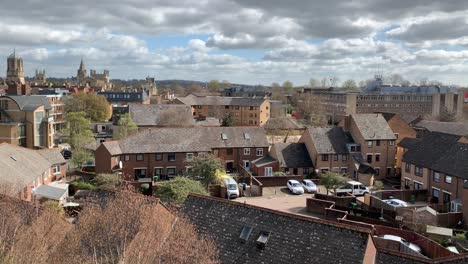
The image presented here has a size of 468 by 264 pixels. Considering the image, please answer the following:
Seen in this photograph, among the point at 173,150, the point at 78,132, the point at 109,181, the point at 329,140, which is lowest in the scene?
the point at 109,181

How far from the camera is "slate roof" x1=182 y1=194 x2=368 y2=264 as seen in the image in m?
17.3

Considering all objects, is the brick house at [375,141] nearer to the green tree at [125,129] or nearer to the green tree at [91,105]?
the green tree at [125,129]

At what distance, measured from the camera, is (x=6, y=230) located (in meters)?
18.5

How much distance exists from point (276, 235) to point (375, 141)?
38195 mm

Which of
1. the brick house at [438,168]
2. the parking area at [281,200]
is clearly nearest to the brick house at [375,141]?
the brick house at [438,168]

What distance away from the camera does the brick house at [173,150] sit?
50.8 metres

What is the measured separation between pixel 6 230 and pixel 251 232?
10533mm

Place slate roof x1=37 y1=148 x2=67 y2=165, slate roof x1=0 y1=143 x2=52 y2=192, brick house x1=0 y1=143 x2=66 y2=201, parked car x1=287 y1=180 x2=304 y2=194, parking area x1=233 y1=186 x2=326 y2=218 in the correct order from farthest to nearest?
slate roof x1=37 y1=148 x2=67 y2=165 → parked car x1=287 y1=180 x2=304 y2=194 → parking area x1=233 y1=186 x2=326 y2=218 → slate roof x1=0 y1=143 x2=52 y2=192 → brick house x1=0 y1=143 x2=66 y2=201

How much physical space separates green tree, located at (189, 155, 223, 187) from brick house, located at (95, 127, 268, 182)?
561 cm

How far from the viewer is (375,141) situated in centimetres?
5362

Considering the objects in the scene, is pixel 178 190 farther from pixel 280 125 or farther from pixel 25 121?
pixel 280 125

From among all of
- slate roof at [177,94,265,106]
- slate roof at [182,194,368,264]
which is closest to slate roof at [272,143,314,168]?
slate roof at [182,194,368,264]

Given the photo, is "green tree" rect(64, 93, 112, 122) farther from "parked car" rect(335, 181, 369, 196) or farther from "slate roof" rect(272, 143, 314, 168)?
"parked car" rect(335, 181, 369, 196)

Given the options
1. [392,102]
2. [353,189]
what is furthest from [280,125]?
[392,102]
